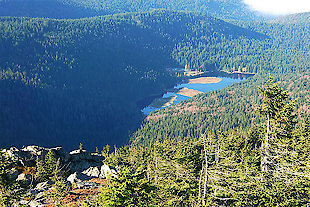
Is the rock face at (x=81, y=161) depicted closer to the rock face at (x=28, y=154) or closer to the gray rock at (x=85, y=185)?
the rock face at (x=28, y=154)

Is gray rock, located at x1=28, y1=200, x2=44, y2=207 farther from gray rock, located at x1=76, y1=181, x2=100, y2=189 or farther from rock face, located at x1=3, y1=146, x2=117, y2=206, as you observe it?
gray rock, located at x1=76, y1=181, x2=100, y2=189

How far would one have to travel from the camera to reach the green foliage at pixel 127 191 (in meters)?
21.6

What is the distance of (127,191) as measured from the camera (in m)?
21.9

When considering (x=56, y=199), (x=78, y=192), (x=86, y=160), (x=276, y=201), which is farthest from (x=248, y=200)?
(x=86, y=160)

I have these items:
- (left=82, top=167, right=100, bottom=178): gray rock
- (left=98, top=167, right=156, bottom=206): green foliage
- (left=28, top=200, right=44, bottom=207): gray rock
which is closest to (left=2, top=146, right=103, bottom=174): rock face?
(left=82, top=167, right=100, bottom=178): gray rock

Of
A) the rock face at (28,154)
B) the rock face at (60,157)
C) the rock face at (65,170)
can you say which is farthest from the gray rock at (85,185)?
the rock face at (28,154)

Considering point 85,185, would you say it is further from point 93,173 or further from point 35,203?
point 93,173

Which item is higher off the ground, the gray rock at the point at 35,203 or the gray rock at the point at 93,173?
the gray rock at the point at 35,203

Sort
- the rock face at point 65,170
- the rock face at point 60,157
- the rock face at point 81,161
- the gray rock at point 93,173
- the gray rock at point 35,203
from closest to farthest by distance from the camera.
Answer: the gray rock at point 35,203, the rock face at point 65,170, the gray rock at point 93,173, the rock face at point 60,157, the rock face at point 81,161

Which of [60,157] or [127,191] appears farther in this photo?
[60,157]

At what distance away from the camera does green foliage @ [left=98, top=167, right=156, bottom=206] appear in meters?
21.6

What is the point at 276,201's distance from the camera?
86.4 feet

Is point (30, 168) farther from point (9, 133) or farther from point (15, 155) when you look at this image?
point (9, 133)

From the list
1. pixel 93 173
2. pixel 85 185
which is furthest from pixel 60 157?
pixel 85 185
